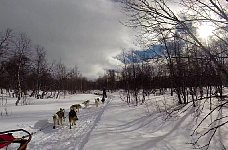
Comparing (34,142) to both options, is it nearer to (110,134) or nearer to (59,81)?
(110,134)

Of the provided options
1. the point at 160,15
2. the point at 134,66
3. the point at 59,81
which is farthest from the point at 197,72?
the point at 59,81

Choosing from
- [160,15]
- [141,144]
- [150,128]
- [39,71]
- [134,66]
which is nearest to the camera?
[160,15]

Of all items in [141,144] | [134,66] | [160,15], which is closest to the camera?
[160,15]

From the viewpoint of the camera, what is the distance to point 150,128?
11.6m

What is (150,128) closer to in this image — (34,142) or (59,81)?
(34,142)

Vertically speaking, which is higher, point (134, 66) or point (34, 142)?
point (134, 66)

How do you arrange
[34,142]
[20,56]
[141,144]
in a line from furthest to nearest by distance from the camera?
[20,56] < [34,142] < [141,144]

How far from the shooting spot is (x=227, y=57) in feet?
19.9

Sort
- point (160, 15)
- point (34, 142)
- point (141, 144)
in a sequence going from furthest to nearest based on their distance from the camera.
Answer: point (34, 142) < point (141, 144) < point (160, 15)

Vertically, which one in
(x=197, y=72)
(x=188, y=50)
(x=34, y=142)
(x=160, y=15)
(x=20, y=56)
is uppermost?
(x=20, y=56)

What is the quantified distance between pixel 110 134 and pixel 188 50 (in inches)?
180

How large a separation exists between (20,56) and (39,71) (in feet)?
34.1

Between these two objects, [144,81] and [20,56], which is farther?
[20,56]

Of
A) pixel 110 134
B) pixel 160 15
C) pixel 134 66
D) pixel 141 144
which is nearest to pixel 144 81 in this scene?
pixel 134 66
